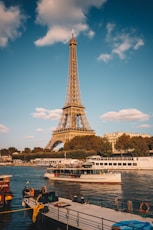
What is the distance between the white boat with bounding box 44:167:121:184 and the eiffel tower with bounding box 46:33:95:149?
315ft

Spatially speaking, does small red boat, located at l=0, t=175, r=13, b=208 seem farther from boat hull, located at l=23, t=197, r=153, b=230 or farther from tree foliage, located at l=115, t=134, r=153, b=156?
tree foliage, located at l=115, t=134, r=153, b=156

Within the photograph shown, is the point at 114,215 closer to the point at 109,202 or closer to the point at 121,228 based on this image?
the point at 121,228

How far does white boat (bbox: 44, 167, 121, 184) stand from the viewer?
210ft

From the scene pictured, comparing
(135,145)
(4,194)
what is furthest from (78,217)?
(135,145)

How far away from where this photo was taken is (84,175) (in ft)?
221

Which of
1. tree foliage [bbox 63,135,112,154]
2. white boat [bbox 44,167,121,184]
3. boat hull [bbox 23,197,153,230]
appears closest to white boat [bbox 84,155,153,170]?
tree foliage [bbox 63,135,112,154]

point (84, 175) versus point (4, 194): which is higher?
point (84, 175)

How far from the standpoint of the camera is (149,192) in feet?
164

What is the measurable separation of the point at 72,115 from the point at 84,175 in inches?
4281

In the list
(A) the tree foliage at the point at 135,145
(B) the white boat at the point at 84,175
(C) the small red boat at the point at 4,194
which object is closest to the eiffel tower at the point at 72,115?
(A) the tree foliage at the point at 135,145

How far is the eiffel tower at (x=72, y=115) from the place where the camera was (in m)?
175

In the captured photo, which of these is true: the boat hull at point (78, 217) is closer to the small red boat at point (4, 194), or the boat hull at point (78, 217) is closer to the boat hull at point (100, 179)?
the small red boat at point (4, 194)

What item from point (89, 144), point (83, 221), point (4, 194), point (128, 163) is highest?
point (89, 144)

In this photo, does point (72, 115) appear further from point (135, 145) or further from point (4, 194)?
point (4, 194)
